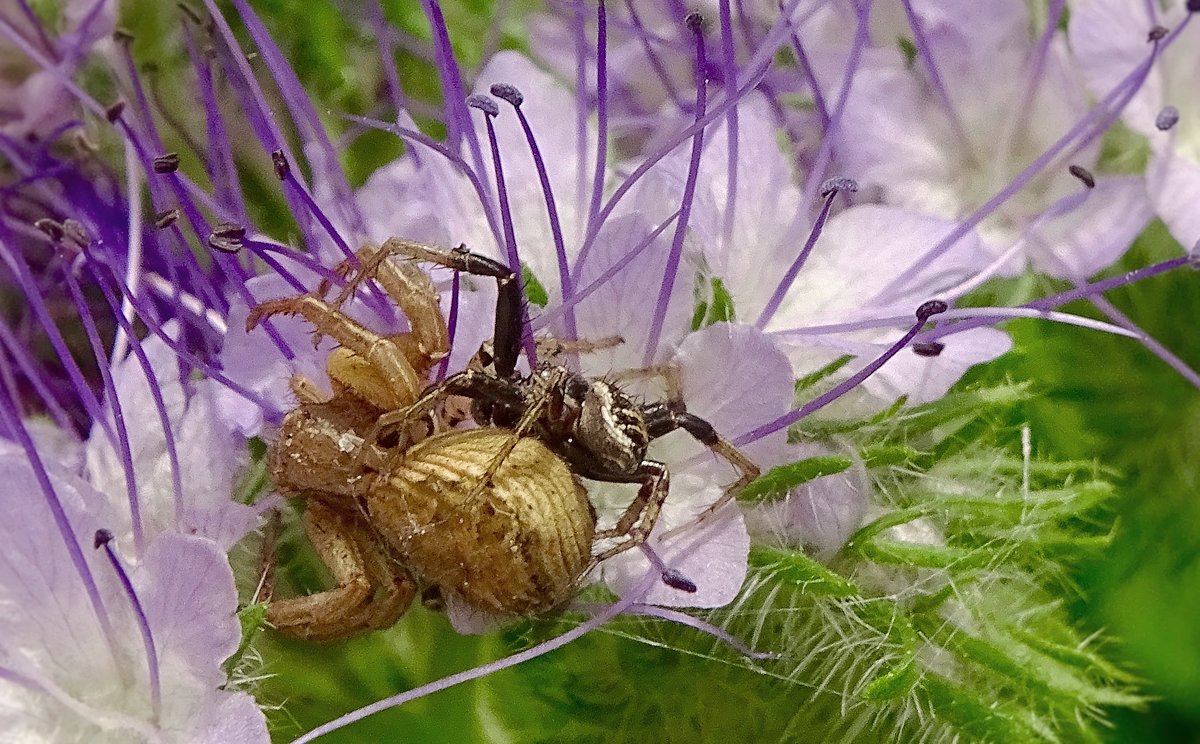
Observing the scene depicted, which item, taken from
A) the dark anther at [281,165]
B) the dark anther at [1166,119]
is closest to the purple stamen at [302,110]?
the dark anther at [281,165]

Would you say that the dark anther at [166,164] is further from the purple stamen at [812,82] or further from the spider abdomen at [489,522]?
the purple stamen at [812,82]

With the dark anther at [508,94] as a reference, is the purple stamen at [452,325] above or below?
below

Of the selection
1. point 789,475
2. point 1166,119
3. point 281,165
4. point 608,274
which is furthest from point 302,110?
point 1166,119

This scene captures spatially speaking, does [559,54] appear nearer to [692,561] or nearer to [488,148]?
[488,148]

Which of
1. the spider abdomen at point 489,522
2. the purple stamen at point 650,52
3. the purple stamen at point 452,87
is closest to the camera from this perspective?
the spider abdomen at point 489,522

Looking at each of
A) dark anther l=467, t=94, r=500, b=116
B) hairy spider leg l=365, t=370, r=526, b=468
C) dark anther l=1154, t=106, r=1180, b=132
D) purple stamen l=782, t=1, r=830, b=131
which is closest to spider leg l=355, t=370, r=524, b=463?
hairy spider leg l=365, t=370, r=526, b=468

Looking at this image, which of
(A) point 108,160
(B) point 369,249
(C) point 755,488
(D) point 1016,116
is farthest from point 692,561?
(A) point 108,160

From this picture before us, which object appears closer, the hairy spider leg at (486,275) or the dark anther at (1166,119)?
the hairy spider leg at (486,275)
